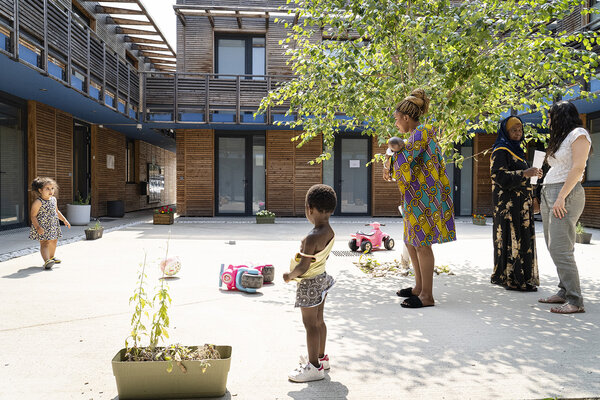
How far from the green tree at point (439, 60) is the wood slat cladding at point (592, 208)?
8.43 meters

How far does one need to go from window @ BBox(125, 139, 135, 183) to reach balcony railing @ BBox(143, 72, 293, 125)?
17.2 ft

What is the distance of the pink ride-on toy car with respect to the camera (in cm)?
772

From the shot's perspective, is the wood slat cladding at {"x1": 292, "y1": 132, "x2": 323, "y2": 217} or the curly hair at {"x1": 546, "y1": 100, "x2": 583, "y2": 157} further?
the wood slat cladding at {"x1": 292, "y1": 132, "x2": 323, "y2": 217}

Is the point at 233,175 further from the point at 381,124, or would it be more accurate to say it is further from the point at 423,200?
the point at 423,200

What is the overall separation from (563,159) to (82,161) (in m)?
15.0

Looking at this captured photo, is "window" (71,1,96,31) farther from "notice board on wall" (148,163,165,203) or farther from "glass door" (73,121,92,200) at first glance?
"notice board on wall" (148,163,165,203)

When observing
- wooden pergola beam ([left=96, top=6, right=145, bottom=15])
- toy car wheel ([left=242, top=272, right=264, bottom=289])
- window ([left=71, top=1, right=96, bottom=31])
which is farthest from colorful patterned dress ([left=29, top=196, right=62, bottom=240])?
wooden pergola beam ([left=96, top=6, right=145, bottom=15])

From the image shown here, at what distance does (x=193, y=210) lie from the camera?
640 inches

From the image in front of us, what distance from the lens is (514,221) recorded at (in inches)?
186

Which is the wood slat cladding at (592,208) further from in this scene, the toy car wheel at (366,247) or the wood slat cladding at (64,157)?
the wood slat cladding at (64,157)

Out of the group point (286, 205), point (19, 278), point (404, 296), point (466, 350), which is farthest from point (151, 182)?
point (466, 350)

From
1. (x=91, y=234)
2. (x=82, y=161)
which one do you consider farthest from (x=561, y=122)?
(x=82, y=161)

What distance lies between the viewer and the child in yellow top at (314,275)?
2.47 meters

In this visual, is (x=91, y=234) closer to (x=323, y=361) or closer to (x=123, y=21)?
(x=323, y=361)
